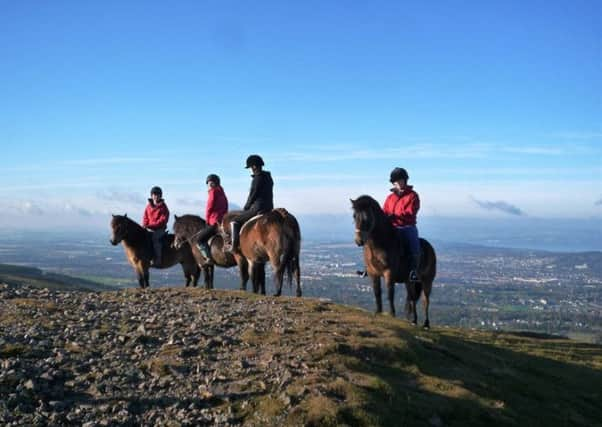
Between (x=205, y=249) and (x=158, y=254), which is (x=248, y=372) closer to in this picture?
(x=205, y=249)

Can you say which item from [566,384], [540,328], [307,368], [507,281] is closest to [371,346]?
[307,368]

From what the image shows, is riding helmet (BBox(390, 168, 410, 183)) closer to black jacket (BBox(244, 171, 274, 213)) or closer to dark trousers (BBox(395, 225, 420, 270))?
dark trousers (BBox(395, 225, 420, 270))

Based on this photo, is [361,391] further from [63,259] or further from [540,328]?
[63,259]

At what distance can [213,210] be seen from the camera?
20.8m

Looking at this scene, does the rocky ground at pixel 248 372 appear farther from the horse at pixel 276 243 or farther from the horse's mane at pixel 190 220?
the horse's mane at pixel 190 220

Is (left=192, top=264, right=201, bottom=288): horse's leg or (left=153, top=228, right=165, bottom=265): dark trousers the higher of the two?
(left=153, top=228, right=165, bottom=265): dark trousers

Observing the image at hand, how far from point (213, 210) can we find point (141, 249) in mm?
3440

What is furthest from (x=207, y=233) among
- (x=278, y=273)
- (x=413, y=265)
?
(x=413, y=265)

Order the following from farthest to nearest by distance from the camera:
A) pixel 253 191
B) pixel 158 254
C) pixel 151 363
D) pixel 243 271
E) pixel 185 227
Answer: pixel 158 254
pixel 185 227
pixel 243 271
pixel 253 191
pixel 151 363

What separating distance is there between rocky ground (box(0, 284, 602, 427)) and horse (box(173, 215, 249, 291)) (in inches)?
220

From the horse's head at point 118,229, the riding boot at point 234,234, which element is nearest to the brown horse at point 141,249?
the horse's head at point 118,229

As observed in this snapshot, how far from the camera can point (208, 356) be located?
9953 millimetres

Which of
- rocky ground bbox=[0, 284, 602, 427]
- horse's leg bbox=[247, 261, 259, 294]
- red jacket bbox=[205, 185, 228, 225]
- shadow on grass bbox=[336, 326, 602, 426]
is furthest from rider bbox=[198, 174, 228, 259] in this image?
shadow on grass bbox=[336, 326, 602, 426]

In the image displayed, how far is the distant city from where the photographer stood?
3656 inches
